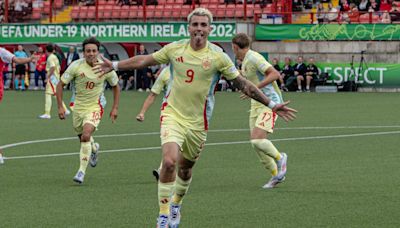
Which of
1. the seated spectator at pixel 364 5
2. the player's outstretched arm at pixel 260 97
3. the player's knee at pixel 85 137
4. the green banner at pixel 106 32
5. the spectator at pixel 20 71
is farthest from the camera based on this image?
the spectator at pixel 20 71

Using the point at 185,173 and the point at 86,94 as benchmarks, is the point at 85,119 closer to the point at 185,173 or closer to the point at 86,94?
the point at 86,94

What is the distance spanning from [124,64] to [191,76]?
0.70 m

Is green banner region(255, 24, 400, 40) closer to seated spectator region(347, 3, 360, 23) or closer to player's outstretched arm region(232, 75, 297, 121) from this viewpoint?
seated spectator region(347, 3, 360, 23)

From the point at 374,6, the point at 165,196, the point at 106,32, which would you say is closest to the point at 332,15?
the point at 374,6

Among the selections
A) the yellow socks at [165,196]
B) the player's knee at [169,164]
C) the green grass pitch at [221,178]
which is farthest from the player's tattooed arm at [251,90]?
the green grass pitch at [221,178]

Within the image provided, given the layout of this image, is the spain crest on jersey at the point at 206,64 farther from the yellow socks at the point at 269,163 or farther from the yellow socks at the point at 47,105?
the yellow socks at the point at 47,105

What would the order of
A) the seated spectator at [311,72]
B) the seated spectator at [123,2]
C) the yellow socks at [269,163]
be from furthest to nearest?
the seated spectator at [123,2] < the seated spectator at [311,72] < the yellow socks at [269,163]

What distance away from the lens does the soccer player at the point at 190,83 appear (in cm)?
1066

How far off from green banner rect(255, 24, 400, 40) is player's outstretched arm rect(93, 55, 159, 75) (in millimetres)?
34414

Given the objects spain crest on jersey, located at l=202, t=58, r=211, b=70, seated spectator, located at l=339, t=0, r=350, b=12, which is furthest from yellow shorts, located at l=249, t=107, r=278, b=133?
seated spectator, located at l=339, t=0, r=350, b=12

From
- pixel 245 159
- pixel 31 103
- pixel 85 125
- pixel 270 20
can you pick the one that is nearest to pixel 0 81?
pixel 85 125

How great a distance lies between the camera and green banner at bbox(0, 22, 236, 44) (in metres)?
46.6

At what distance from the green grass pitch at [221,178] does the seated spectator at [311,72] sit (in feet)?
51.4

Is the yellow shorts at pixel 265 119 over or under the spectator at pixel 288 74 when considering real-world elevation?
over
